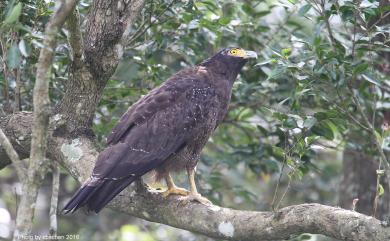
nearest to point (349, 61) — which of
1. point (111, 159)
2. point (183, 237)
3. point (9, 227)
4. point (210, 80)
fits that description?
point (210, 80)

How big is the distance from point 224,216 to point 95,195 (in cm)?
81

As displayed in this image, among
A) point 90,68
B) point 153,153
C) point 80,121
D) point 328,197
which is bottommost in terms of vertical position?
point 328,197

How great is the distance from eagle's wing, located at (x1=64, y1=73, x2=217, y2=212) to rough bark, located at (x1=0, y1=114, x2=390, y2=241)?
0.17 m

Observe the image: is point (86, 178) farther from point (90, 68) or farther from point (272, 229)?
point (272, 229)

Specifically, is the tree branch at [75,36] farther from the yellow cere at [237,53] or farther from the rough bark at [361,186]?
the rough bark at [361,186]

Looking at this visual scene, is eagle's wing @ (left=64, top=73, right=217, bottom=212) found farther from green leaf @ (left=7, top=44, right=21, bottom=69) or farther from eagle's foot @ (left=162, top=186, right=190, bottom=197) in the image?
green leaf @ (left=7, top=44, right=21, bottom=69)

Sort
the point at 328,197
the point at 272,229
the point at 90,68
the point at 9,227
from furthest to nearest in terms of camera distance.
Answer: the point at 328,197
the point at 9,227
the point at 90,68
the point at 272,229

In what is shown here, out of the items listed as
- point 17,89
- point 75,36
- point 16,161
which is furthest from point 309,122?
point 16,161

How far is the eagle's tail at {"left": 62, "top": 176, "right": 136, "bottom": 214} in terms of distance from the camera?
165 inches

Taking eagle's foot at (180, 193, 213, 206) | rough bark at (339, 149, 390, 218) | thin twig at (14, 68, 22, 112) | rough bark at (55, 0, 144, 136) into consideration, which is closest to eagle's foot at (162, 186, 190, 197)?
eagle's foot at (180, 193, 213, 206)

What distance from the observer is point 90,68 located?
→ 4.48 metres

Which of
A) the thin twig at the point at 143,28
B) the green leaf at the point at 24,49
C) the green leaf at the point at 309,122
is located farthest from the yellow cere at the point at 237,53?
the green leaf at the point at 24,49

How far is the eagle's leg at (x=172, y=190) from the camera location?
4809mm

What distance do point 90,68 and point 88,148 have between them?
55 centimetres
